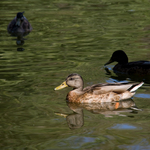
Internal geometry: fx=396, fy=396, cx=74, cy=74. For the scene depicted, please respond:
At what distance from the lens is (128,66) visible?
1138 cm

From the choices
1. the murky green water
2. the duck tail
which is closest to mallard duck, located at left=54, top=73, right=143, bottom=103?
the duck tail

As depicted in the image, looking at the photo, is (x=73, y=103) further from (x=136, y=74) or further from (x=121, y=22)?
(x=121, y=22)

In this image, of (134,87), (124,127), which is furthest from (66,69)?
(124,127)

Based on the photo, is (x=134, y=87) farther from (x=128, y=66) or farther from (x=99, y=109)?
(x=128, y=66)

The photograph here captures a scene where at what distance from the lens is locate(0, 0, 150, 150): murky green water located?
6.97 m

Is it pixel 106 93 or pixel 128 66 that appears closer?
pixel 106 93

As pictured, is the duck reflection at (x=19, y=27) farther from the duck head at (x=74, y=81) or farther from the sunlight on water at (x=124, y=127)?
the sunlight on water at (x=124, y=127)

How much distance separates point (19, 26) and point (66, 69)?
6.41 metres

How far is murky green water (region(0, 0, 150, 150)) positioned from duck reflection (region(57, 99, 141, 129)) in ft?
0.13

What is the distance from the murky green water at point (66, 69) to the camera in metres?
6.97

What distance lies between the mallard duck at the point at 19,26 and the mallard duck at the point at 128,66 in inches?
243

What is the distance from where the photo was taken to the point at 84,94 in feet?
29.3

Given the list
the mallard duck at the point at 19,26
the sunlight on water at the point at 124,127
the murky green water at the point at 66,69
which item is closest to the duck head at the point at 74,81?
the murky green water at the point at 66,69

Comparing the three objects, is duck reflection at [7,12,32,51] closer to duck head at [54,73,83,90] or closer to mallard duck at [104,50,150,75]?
mallard duck at [104,50,150,75]
